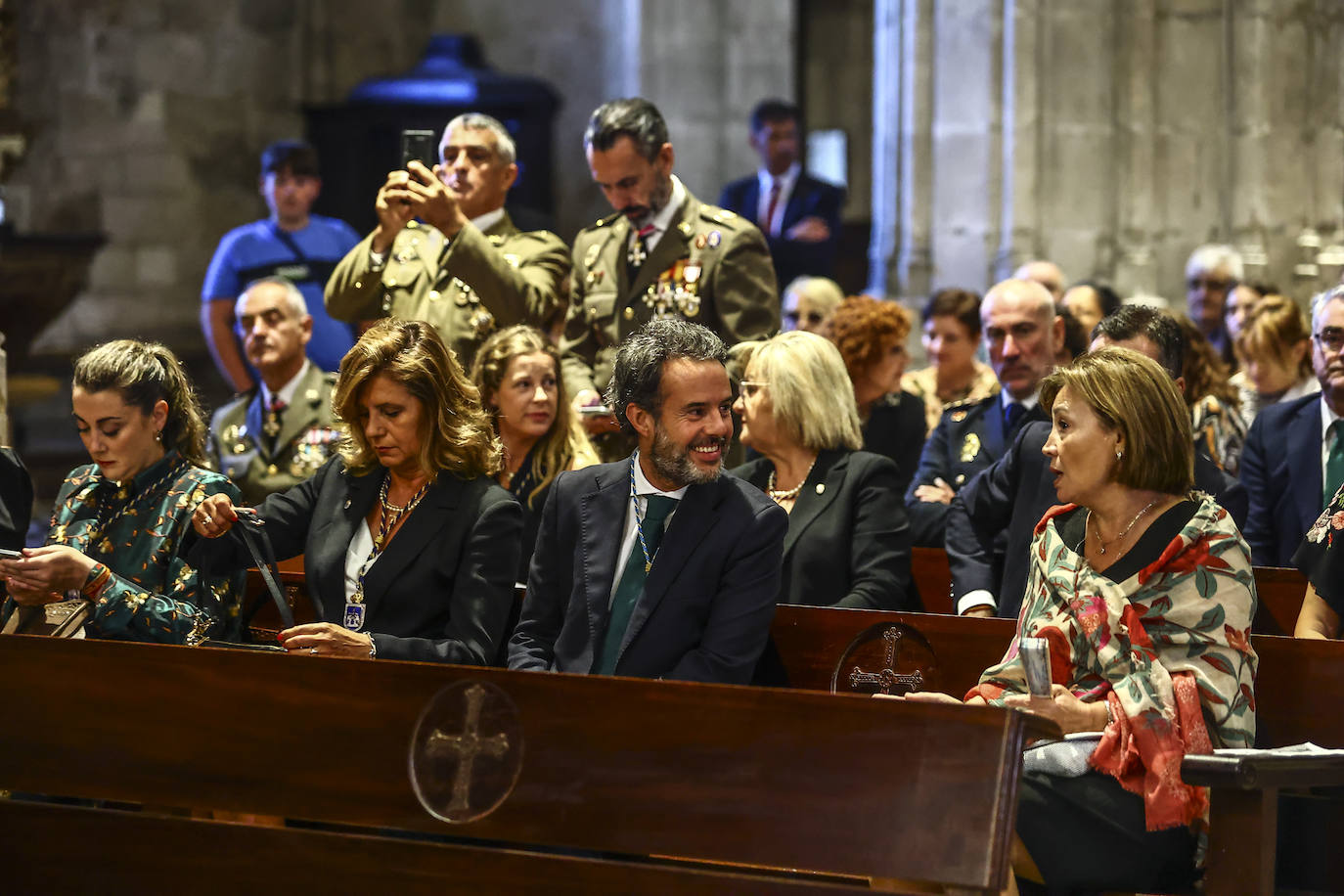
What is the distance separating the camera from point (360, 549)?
370 cm

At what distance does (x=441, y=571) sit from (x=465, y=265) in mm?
A: 1487

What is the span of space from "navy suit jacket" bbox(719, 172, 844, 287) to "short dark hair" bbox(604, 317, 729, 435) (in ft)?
14.3

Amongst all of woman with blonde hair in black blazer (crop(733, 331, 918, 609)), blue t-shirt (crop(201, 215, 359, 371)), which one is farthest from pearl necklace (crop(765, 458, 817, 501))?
blue t-shirt (crop(201, 215, 359, 371))

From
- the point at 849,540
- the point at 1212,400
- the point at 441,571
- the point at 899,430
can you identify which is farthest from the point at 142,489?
the point at 1212,400

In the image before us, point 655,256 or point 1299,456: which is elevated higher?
point 655,256

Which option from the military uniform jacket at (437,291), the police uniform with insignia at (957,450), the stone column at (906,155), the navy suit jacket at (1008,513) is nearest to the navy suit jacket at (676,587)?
the navy suit jacket at (1008,513)

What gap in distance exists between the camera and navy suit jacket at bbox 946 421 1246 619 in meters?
4.03

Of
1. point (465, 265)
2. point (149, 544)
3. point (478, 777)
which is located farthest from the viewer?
point (465, 265)

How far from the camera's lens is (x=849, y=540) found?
163 inches

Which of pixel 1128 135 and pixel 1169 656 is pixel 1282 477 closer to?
pixel 1169 656

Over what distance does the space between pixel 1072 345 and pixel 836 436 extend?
1311 mm

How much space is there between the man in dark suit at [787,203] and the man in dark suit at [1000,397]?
294cm

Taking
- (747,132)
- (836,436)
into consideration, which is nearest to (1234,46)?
(747,132)

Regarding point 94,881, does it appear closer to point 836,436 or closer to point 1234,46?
point 836,436
